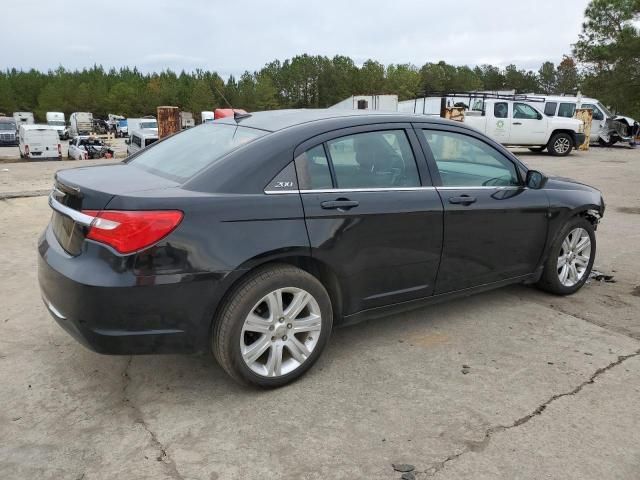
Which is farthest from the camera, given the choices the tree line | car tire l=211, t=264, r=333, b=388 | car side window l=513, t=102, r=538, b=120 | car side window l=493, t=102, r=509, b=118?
the tree line

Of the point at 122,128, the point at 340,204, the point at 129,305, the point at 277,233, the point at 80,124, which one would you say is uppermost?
the point at 340,204

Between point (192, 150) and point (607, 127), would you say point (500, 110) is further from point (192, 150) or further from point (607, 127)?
point (192, 150)

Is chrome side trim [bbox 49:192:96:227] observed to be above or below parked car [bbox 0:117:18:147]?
above

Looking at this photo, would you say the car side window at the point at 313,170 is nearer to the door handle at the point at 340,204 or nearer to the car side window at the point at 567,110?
the door handle at the point at 340,204

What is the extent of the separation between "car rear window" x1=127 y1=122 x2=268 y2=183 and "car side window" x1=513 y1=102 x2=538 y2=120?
16.8 meters

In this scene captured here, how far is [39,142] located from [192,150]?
30019mm

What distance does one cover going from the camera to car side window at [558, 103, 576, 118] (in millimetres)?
21250

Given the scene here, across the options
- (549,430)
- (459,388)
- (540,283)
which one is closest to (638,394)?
(549,430)

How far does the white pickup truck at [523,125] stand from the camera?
18.3 metres

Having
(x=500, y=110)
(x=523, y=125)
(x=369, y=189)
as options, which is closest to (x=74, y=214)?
(x=369, y=189)

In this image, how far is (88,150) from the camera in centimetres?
2866

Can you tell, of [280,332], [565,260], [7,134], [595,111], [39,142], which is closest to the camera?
[280,332]

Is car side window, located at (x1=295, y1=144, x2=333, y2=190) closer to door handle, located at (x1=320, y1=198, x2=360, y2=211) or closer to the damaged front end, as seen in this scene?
door handle, located at (x1=320, y1=198, x2=360, y2=211)

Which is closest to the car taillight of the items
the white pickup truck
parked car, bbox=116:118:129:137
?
the white pickup truck
